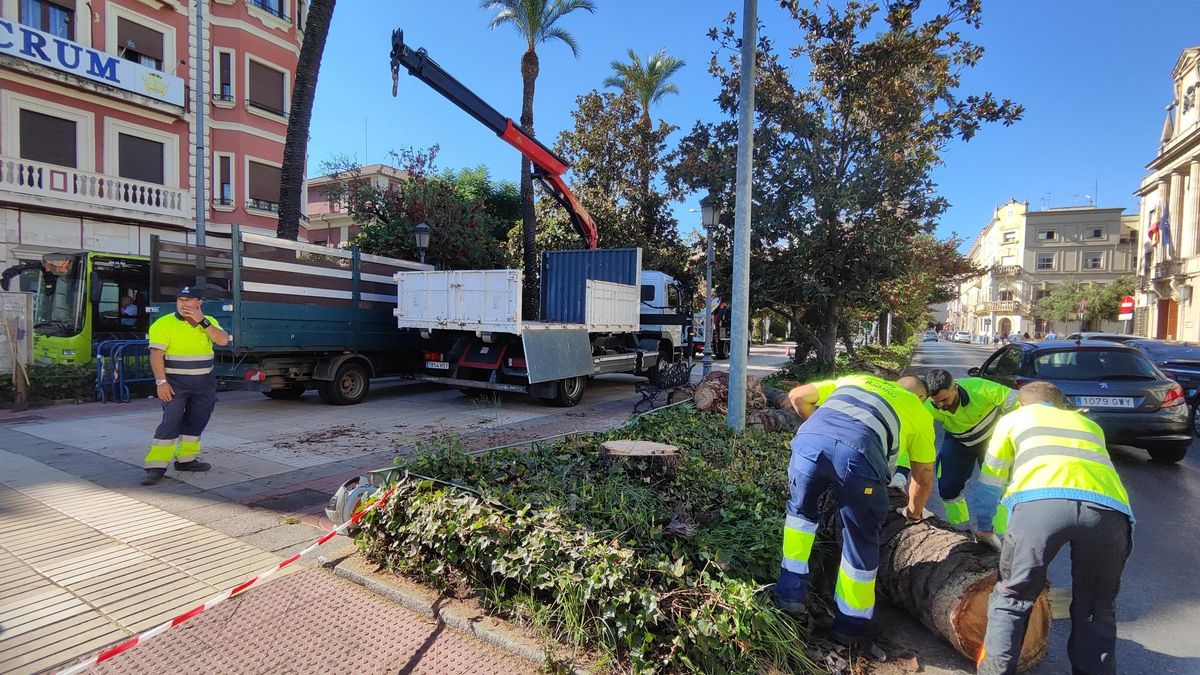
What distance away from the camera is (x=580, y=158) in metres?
22.3

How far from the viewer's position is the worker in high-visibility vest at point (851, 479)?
2697mm

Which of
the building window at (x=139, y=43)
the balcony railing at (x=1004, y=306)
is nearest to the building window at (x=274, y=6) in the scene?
the building window at (x=139, y=43)

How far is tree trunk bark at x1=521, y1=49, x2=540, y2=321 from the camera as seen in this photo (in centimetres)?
1592

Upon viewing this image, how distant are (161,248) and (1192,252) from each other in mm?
46921

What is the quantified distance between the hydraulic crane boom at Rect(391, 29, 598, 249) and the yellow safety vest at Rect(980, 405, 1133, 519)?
331 inches

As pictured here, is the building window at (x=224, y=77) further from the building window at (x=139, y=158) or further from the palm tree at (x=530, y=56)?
the palm tree at (x=530, y=56)

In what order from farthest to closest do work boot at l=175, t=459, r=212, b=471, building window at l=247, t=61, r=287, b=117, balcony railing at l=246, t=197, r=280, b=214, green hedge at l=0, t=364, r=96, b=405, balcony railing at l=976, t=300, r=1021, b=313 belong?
1. balcony railing at l=976, t=300, r=1021, b=313
2. building window at l=247, t=61, r=287, b=117
3. balcony railing at l=246, t=197, r=280, b=214
4. green hedge at l=0, t=364, r=96, b=405
5. work boot at l=175, t=459, r=212, b=471

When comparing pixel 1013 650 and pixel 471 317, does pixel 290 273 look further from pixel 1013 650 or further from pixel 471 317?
pixel 1013 650

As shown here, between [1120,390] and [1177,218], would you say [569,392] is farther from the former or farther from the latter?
[1177,218]

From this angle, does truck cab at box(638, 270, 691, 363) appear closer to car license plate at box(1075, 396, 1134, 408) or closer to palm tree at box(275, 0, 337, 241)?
palm tree at box(275, 0, 337, 241)

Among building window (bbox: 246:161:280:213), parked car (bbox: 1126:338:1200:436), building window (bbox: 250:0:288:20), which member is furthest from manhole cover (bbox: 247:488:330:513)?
building window (bbox: 250:0:288:20)

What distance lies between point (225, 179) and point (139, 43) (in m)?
4.15

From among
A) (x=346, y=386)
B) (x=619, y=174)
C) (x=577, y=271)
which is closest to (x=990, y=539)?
(x=346, y=386)

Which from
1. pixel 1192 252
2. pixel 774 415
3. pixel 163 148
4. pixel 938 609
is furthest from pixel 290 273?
pixel 1192 252
